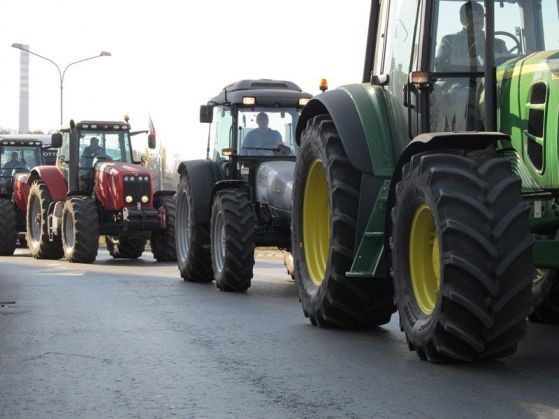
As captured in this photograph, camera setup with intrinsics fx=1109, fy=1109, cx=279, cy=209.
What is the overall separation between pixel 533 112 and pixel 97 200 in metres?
16.5

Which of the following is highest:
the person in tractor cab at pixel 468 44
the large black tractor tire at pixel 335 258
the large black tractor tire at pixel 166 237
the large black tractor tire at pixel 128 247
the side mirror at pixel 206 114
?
the person in tractor cab at pixel 468 44

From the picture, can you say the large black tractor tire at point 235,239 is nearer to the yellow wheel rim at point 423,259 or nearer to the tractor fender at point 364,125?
the tractor fender at point 364,125

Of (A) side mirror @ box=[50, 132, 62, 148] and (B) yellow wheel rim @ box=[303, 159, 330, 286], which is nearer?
(B) yellow wheel rim @ box=[303, 159, 330, 286]

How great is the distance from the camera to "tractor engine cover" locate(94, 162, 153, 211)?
71.3 ft

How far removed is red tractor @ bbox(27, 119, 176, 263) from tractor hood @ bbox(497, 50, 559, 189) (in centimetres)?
1449

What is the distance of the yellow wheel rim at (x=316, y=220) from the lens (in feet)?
32.2

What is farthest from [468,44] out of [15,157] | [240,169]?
[15,157]

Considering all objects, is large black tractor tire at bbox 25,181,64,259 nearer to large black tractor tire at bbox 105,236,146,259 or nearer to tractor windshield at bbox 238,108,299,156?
large black tractor tire at bbox 105,236,146,259

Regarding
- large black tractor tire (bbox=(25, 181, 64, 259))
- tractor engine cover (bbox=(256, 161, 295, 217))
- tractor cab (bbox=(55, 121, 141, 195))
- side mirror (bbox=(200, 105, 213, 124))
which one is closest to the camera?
tractor engine cover (bbox=(256, 161, 295, 217))

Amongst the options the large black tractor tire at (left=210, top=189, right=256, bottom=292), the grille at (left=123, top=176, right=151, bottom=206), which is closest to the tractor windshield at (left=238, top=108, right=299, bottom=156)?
the large black tractor tire at (left=210, top=189, right=256, bottom=292)

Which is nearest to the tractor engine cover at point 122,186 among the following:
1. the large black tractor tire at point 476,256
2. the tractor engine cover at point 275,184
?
the tractor engine cover at point 275,184

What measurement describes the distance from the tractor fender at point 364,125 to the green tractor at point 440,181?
0.04 ft

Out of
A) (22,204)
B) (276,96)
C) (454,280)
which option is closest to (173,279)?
(276,96)

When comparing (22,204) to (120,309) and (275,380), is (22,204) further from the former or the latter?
(275,380)
